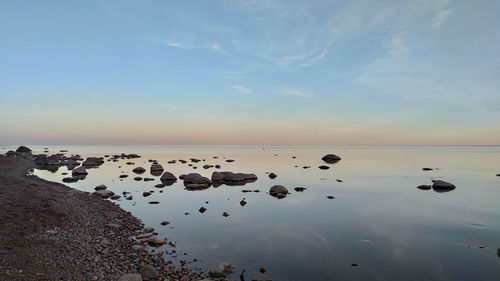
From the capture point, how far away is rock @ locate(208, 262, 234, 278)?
9.62m

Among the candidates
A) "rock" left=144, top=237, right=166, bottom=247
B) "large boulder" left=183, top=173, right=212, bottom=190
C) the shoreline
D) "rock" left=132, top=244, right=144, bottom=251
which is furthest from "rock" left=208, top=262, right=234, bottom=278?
"large boulder" left=183, top=173, right=212, bottom=190

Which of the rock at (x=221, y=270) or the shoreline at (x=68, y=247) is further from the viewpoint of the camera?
the rock at (x=221, y=270)

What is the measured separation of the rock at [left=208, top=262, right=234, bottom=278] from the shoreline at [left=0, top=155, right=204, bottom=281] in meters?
0.52

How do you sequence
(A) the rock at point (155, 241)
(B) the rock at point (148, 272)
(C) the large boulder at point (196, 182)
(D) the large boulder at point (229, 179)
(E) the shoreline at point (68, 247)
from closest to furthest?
(E) the shoreline at point (68, 247)
(B) the rock at point (148, 272)
(A) the rock at point (155, 241)
(C) the large boulder at point (196, 182)
(D) the large boulder at point (229, 179)

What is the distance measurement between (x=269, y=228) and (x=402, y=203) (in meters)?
13.9

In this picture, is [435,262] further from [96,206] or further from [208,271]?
[96,206]

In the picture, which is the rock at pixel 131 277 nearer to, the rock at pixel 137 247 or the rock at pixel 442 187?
the rock at pixel 137 247

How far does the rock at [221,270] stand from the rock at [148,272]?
74.5 inches

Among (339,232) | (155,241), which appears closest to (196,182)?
(155,241)

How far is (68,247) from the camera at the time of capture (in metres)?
10.0

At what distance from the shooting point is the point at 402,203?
22953mm

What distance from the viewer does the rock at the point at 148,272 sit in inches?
348

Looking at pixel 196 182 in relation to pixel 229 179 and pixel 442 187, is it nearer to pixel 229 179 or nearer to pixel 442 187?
pixel 229 179

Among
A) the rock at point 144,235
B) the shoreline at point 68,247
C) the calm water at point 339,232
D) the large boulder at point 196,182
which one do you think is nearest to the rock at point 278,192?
the calm water at point 339,232
